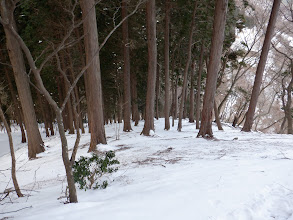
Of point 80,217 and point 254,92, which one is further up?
point 254,92

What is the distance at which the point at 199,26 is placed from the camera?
35.8 ft

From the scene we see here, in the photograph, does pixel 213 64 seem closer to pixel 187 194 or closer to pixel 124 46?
pixel 187 194

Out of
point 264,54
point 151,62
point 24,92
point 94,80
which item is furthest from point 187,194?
point 264,54

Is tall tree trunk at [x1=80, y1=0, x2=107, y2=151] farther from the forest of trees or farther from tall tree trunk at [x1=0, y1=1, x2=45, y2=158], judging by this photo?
tall tree trunk at [x1=0, y1=1, x2=45, y2=158]

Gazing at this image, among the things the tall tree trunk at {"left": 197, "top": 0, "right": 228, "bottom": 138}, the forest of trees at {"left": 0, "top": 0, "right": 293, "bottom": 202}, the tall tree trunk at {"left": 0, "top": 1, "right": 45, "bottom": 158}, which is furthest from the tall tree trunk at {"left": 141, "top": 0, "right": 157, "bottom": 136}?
the tall tree trunk at {"left": 0, "top": 1, "right": 45, "bottom": 158}

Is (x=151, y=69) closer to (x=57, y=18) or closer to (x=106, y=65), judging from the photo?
(x=57, y=18)

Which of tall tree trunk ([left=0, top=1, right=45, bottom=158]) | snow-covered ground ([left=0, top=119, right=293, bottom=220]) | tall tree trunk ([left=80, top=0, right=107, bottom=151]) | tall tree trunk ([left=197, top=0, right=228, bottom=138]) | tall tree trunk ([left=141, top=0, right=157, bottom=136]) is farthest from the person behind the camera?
tall tree trunk ([left=141, top=0, right=157, bottom=136])

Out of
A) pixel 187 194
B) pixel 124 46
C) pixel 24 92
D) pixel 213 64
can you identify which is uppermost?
pixel 124 46

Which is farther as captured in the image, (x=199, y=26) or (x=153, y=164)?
(x=199, y=26)

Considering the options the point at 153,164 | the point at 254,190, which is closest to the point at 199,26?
the point at 153,164

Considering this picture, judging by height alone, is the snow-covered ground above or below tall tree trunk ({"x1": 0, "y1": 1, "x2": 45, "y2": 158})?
below

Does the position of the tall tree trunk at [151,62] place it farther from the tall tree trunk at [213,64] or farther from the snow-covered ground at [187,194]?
the snow-covered ground at [187,194]

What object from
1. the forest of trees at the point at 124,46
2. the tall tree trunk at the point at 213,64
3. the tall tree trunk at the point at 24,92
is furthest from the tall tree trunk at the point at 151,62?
the tall tree trunk at the point at 24,92

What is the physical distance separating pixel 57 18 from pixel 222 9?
7.97 meters
